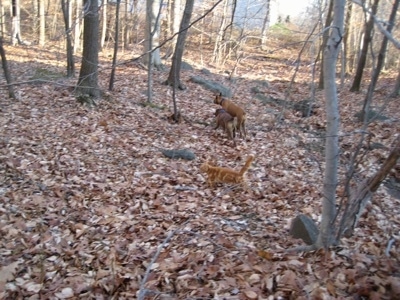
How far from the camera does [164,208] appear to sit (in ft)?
17.5

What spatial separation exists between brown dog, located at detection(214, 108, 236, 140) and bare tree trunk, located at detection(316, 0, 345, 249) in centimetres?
519

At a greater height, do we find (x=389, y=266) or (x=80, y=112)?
(x=389, y=266)

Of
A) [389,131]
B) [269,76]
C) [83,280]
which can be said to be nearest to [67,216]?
[83,280]

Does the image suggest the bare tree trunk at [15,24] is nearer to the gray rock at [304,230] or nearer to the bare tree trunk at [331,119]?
the gray rock at [304,230]

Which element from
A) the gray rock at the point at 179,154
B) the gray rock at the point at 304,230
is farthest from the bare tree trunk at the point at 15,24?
the gray rock at the point at 304,230

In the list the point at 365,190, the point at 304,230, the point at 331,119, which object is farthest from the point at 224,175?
the point at 331,119

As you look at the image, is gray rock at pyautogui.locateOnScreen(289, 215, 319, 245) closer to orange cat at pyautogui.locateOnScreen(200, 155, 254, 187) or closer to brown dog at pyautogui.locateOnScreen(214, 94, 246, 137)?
orange cat at pyautogui.locateOnScreen(200, 155, 254, 187)

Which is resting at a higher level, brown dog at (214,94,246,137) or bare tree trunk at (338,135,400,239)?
bare tree trunk at (338,135,400,239)

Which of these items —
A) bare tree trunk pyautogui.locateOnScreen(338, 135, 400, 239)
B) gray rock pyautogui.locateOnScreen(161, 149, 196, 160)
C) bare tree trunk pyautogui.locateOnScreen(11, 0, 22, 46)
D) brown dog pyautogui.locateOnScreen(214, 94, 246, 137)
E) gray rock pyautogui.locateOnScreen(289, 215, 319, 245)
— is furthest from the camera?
bare tree trunk pyautogui.locateOnScreen(11, 0, 22, 46)

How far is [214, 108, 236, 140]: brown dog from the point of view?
8.64 metres

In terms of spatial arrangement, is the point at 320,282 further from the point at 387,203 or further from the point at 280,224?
the point at 387,203

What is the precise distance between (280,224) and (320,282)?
1770 millimetres

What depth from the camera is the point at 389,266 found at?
10.6 ft

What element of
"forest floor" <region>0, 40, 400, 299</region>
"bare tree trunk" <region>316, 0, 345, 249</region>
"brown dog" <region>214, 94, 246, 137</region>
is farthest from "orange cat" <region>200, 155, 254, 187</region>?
"brown dog" <region>214, 94, 246, 137</region>
